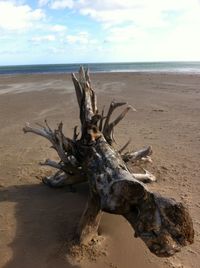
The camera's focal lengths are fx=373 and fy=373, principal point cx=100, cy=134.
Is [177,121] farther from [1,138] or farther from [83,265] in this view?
[83,265]

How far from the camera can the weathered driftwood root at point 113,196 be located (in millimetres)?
3350

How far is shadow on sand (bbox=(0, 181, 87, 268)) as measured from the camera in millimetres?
4148

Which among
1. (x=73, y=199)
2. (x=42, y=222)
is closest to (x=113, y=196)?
(x=42, y=222)

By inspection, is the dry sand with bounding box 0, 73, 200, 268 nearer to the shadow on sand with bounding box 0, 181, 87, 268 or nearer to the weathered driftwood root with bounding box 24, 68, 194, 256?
the shadow on sand with bounding box 0, 181, 87, 268

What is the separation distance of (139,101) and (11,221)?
11263 mm

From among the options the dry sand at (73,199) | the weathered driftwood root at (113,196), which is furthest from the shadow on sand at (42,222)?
the weathered driftwood root at (113,196)

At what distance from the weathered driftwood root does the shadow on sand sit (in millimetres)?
275

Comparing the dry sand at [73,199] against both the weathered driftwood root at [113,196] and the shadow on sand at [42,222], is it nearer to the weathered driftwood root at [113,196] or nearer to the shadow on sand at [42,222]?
the shadow on sand at [42,222]

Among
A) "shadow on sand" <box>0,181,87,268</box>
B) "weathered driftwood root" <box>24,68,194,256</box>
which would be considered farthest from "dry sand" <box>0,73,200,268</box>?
"weathered driftwood root" <box>24,68,194,256</box>

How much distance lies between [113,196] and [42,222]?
65.7 inches

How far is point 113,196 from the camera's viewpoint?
12.0 ft

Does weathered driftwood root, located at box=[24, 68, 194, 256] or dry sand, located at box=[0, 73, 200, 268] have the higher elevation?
weathered driftwood root, located at box=[24, 68, 194, 256]

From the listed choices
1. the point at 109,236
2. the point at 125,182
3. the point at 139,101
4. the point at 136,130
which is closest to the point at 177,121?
the point at 136,130

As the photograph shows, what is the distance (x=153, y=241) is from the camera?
333 cm
